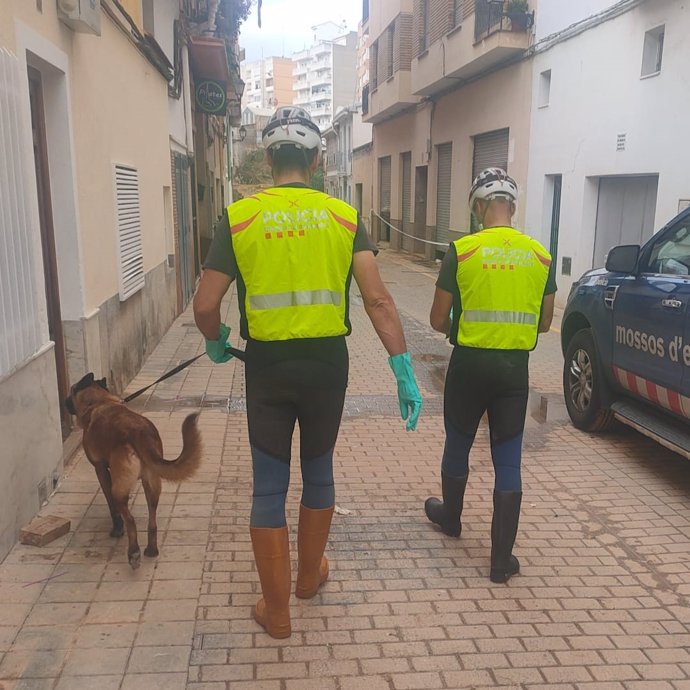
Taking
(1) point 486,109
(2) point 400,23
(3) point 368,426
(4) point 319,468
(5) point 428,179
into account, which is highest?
(2) point 400,23

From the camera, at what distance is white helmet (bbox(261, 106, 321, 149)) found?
297 centimetres

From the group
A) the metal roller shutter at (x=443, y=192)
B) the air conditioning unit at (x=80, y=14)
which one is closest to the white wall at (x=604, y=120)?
the metal roller shutter at (x=443, y=192)

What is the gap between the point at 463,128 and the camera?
1833cm

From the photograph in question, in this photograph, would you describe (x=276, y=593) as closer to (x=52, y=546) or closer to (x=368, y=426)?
(x=52, y=546)

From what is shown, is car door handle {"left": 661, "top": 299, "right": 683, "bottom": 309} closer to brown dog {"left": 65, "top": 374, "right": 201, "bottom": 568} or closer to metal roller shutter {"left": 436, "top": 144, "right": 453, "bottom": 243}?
brown dog {"left": 65, "top": 374, "right": 201, "bottom": 568}

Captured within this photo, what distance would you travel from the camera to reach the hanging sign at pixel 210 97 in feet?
49.0

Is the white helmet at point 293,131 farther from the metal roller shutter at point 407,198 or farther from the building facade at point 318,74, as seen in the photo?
the building facade at point 318,74

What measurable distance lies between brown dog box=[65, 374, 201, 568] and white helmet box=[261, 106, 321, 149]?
1.40 meters

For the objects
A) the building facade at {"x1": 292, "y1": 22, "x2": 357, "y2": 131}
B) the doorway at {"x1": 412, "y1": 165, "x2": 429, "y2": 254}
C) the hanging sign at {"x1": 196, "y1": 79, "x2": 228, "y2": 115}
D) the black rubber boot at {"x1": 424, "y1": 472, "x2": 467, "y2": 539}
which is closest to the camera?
the black rubber boot at {"x1": 424, "y1": 472, "x2": 467, "y2": 539}

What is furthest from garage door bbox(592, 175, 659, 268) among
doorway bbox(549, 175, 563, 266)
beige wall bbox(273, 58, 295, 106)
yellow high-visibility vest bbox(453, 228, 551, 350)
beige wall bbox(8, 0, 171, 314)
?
beige wall bbox(273, 58, 295, 106)

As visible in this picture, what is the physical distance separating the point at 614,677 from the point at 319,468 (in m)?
1.45

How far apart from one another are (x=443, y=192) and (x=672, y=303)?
55.0 ft

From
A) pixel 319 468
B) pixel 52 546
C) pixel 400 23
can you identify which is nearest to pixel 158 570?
pixel 52 546

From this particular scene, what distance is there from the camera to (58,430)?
4375 millimetres
